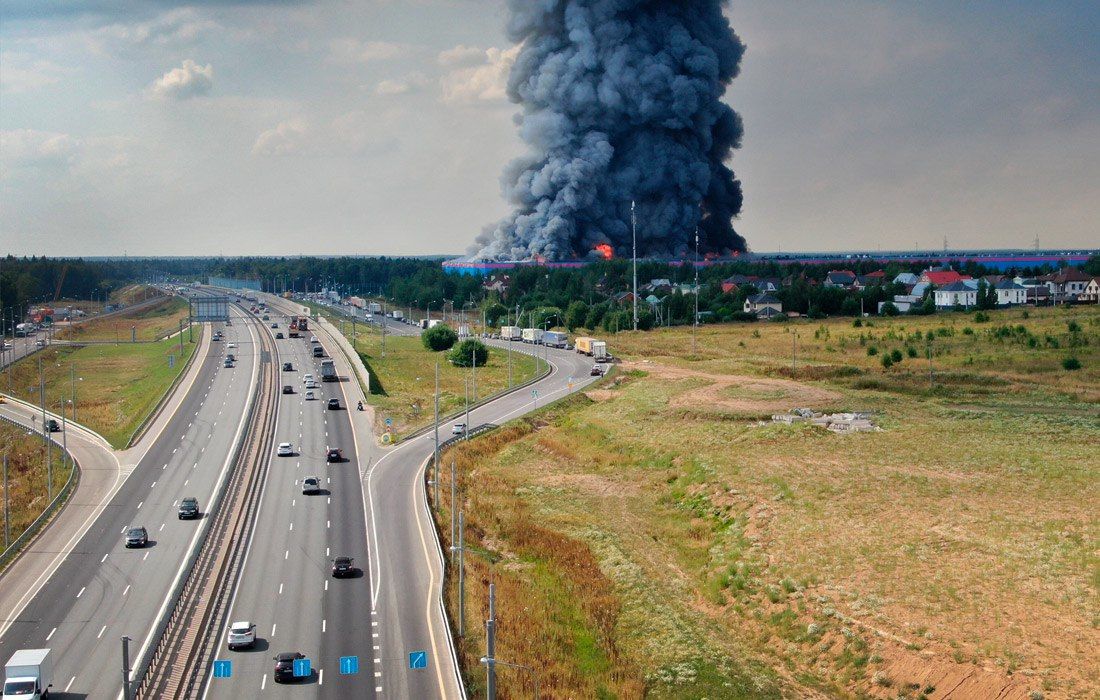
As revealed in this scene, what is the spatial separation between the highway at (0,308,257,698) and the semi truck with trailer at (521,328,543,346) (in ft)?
218

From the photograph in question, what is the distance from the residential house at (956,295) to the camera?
17912 centimetres

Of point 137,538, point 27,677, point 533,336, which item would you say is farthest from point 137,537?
point 533,336

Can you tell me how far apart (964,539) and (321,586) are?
2856 centimetres

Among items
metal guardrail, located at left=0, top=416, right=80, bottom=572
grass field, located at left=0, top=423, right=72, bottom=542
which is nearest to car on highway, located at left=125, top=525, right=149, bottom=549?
metal guardrail, located at left=0, top=416, right=80, bottom=572

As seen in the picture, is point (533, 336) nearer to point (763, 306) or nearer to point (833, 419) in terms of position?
point (763, 306)

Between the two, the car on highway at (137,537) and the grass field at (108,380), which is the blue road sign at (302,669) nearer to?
the car on highway at (137,537)

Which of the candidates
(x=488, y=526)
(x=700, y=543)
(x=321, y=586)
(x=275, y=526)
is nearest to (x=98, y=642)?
(x=321, y=586)

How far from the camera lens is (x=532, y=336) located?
152 metres

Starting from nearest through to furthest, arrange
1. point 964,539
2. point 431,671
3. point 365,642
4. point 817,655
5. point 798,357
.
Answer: point 431,671, point 365,642, point 817,655, point 964,539, point 798,357

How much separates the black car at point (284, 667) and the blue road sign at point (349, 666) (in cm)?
152

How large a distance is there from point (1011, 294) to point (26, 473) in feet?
481

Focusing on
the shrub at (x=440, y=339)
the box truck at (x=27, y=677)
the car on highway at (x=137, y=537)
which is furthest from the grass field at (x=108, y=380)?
the box truck at (x=27, y=677)

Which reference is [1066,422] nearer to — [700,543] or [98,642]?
[700,543]

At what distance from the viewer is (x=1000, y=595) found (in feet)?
154
